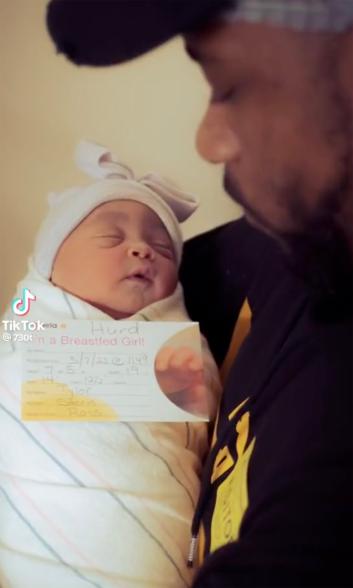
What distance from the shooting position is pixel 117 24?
23.4 inches

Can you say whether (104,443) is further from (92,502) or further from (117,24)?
(117,24)

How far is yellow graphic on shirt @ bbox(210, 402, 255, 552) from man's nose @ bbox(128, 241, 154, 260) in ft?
0.73

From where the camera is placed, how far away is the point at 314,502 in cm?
41

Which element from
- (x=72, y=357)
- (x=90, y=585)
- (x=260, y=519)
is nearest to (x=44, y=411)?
(x=72, y=357)

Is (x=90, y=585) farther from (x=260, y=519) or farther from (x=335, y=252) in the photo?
(x=335, y=252)

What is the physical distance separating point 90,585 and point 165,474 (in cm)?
13

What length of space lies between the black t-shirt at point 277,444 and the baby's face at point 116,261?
88 millimetres

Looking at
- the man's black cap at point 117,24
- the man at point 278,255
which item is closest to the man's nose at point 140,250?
the man at point 278,255

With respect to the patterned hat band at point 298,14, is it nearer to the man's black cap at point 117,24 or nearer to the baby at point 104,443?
the man's black cap at point 117,24

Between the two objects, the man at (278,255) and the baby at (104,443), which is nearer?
the man at (278,255)

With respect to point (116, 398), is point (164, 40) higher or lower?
higher

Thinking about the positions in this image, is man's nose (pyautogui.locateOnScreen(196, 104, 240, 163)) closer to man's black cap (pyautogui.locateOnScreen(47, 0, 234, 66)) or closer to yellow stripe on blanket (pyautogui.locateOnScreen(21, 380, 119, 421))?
man's black cap (pyautogui.locateOnScreen(47, 0, 234, 66))

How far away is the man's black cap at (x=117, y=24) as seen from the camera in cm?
55

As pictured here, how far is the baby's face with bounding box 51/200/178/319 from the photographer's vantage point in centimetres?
70
